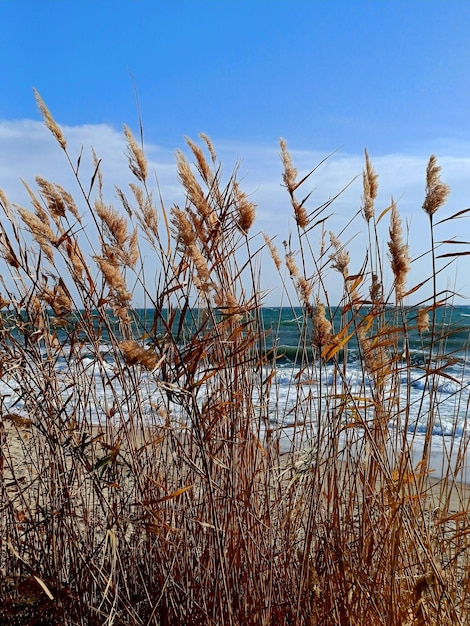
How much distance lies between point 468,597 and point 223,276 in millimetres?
1068

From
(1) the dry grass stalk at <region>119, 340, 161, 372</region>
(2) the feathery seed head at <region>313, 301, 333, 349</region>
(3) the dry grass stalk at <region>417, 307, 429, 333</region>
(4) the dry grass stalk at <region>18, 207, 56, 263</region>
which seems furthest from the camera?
(3) the dry grass stalk at <region>417, 307, 429, 333</region>

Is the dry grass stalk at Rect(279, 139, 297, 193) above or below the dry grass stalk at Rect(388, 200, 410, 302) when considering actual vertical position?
above

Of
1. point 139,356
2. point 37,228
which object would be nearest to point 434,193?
point 139,356

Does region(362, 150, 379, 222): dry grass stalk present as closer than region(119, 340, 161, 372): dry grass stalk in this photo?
No

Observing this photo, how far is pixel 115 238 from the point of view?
4.57 ft

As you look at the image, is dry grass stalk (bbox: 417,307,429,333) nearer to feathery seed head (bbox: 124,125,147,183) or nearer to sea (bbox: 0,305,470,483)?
sea (bbox: 0,305,470,483)

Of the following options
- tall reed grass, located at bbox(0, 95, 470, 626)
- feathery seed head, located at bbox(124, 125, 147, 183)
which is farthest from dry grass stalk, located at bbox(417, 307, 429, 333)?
feathery seed head, located at bbox(124, 125, 147, 183)

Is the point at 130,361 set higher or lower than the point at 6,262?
lower

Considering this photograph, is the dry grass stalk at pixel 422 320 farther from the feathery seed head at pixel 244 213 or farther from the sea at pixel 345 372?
the feathery seed head at pixel 244 213

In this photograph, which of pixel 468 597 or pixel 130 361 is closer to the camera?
pixel 130 361

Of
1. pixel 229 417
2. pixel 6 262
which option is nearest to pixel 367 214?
pixel 229 417

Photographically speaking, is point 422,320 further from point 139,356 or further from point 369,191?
point 139,356

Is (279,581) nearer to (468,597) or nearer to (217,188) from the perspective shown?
(468,597)

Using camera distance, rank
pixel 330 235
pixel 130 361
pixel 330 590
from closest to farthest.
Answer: pixel 130 361
pixel 330 590
pixel 330 235
